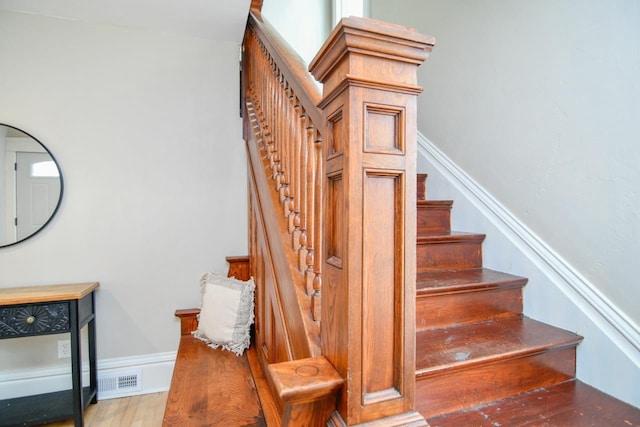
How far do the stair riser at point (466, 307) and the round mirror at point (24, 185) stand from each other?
240 centimetres

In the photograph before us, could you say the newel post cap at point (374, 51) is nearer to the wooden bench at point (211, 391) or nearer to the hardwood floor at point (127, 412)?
the wooden bench at point (211, 391)

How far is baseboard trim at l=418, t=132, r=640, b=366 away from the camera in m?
1.18

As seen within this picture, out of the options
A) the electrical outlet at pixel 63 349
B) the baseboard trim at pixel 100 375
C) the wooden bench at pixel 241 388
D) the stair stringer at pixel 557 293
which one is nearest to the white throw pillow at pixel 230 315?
the wooden bench at pixel 241 388

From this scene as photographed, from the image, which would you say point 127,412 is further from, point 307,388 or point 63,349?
point 307,388

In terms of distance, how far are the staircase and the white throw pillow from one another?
1.06 metres

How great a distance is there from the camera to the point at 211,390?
61.9 inches

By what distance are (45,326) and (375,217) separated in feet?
7.18

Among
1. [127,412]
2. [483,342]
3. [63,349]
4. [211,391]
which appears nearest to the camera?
[483,342]

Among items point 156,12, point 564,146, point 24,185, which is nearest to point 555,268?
point 564,146

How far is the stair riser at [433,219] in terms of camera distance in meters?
1.90

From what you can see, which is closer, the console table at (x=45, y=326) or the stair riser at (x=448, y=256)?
the stair riser at (x=448, y=256)

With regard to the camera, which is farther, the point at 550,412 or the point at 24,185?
the point at 24,185

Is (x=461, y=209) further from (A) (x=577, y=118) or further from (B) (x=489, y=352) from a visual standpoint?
(B) (x=489, y=352)

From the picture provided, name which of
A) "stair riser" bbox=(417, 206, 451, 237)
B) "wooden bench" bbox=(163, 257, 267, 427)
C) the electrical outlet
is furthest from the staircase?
the electrical outlet
